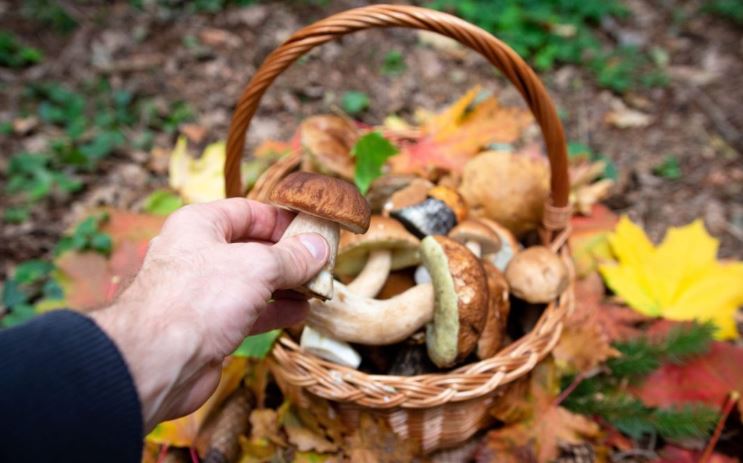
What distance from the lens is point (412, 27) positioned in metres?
1.51

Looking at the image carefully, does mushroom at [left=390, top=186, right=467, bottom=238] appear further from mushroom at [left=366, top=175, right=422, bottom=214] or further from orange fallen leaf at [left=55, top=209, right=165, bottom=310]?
orange fallen leaf at [left=55, top=209, right=165, bottom=310]

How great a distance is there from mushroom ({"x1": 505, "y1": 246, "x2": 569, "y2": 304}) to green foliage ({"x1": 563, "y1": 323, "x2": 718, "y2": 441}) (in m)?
0.37

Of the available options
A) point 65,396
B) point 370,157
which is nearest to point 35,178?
point 370,157

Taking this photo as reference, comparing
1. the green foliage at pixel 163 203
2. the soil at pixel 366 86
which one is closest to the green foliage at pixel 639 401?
the soil at pixel 366 86

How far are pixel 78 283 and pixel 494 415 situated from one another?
5.42ft

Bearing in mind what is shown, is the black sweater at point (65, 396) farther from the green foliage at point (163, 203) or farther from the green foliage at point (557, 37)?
the green foliage at point (557, 37)

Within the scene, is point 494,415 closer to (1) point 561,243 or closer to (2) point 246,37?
(1) point 561,243

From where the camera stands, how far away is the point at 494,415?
5.46 ft

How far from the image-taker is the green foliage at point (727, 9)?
4.18 metres

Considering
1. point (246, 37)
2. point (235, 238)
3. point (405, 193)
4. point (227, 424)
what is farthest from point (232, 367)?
point (246, 37)

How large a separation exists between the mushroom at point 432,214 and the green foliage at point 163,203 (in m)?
1.19

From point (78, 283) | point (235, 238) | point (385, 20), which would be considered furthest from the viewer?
point (78, 283)

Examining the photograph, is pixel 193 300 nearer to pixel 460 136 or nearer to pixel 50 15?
pixel 460 136

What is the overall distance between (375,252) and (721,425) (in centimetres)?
121
